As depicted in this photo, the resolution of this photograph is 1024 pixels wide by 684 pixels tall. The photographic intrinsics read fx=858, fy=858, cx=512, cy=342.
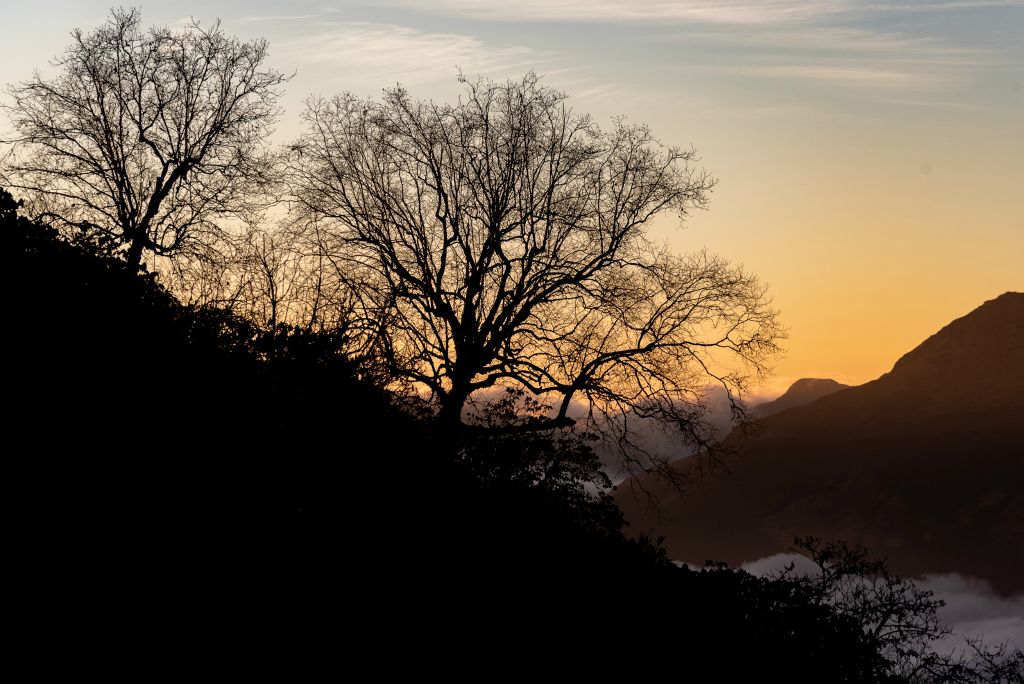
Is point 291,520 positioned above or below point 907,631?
above

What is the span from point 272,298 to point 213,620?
57.8 ft

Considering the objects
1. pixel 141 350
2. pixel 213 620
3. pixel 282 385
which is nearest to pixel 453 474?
pixel 282 385

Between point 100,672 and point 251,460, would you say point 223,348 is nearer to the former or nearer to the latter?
point 251,460

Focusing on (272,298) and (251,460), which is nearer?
(251,460)

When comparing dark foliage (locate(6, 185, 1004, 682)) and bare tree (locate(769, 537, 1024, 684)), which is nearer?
dark foliage (locate(6, 185, 1004, 682))

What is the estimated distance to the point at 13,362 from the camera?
1228cm

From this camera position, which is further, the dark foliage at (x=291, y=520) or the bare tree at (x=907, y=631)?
the bare tree at (x=907, y=631)

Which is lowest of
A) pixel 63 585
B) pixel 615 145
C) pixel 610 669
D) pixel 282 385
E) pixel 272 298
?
pixel 610 669

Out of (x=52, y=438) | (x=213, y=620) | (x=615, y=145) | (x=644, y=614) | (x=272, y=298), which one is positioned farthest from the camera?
(x=272, y=298)

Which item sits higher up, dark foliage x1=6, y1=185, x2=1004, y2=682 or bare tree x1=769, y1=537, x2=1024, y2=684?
dark foliage x1=6, y1=185, x2=1004, y2=682

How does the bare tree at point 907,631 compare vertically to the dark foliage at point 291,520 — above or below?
below

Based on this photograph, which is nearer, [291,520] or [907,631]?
[291,520]

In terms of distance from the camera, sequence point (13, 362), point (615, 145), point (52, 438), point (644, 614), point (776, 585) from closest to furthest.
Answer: point (52, 438) < point (13, 362) < point (644, 614) < point (776, 585) < point (615, 145)

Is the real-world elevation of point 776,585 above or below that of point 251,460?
below
